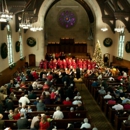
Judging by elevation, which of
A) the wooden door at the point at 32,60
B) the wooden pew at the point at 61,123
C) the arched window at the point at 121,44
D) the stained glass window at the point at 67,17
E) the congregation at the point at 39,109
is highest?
the stained glass window at the point at 67,17

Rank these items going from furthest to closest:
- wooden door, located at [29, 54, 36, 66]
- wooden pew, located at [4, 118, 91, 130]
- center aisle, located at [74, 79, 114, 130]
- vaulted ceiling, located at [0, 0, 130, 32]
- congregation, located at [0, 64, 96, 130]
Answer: wooden door, located at [29, 54, 36, 66]
vaulted ceiling, located at [0, 0, 130, 32]
center aisle, located at [74, 79, 114, 130]
wooden pew, located at [4, 118, 91, 130]
congregation, located at [0, 64, 96, 130]

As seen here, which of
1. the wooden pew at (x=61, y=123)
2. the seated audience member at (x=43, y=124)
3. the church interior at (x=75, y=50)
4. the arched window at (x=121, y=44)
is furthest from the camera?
the arched window at (x=121, y=44)

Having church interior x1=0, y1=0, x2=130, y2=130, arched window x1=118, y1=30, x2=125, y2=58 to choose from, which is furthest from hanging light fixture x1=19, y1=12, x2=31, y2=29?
arched window x1=118, y1=30, x2=125, y2=58

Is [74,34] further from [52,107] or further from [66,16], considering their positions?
[52,107]

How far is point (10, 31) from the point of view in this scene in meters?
18.6

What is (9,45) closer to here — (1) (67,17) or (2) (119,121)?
(2) (119,121)

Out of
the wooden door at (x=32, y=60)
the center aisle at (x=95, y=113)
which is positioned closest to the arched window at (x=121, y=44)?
the center aisle at (x=95, y=113)

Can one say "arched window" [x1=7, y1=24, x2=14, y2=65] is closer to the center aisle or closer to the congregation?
the congregation

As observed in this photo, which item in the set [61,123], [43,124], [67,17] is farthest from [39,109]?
[67,17]

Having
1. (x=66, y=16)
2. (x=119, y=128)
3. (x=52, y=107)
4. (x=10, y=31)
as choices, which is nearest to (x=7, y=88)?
(x=52, y=107)

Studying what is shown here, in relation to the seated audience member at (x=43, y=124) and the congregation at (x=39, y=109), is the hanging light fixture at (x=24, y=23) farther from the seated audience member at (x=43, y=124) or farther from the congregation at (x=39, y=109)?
the seated audience member at (x=43, y=124)

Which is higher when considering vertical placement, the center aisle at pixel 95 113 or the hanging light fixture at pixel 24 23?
the hanging light fixture at pixel 24 23

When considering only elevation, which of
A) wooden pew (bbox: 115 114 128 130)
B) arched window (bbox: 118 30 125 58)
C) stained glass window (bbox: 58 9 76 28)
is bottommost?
wooden pew (bbox: 115 114 128 130)

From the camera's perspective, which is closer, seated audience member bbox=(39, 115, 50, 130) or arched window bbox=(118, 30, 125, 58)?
seated audience member bbox=(39, 115, 50, 130)
